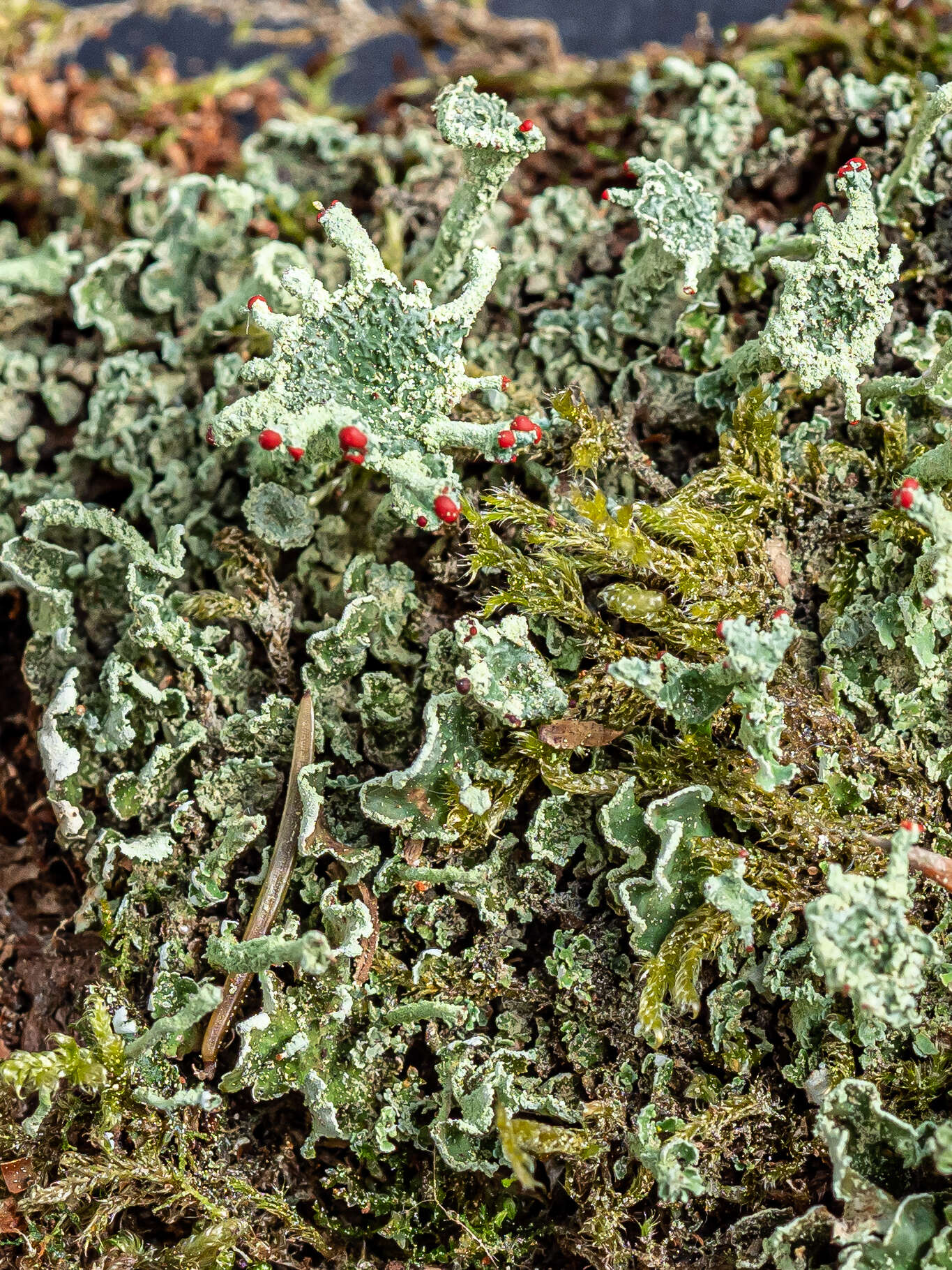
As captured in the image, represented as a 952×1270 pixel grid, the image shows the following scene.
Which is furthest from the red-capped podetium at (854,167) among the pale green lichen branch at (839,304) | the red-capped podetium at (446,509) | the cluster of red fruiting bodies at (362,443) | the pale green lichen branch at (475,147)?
the red-capped podetium at (446,509)

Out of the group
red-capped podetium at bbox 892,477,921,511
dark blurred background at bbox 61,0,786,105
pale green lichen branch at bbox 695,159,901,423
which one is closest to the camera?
red-capped podetium at bbox 892,477,921,511

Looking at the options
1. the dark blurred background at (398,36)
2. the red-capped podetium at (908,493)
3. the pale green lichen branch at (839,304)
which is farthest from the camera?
the dark blurred background at (398,36)

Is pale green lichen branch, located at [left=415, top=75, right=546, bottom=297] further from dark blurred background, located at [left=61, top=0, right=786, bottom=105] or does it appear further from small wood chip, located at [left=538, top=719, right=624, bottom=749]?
dark blurred background, located at [left=61, top=0, right=786, bottom=105]

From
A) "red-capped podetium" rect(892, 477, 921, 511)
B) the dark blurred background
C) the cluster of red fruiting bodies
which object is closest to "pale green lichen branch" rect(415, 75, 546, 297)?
the cluster of red fruiting bodies

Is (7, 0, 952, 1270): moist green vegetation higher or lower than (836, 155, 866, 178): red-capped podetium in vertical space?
lower

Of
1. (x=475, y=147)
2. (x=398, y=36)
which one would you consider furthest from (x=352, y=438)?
(x=398, y=36)

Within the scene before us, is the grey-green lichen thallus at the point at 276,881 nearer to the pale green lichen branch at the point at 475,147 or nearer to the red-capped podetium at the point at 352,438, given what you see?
the red-capped podetium at the point at 352,438

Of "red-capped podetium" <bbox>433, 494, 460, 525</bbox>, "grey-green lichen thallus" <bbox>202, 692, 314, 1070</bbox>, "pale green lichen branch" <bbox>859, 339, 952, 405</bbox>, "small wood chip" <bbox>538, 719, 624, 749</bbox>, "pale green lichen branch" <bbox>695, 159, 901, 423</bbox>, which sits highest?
"pale green lichen branch" <bbox>695, 159, 901, 423</bbox>

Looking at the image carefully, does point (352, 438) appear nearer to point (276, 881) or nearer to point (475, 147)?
point (475, 147)
